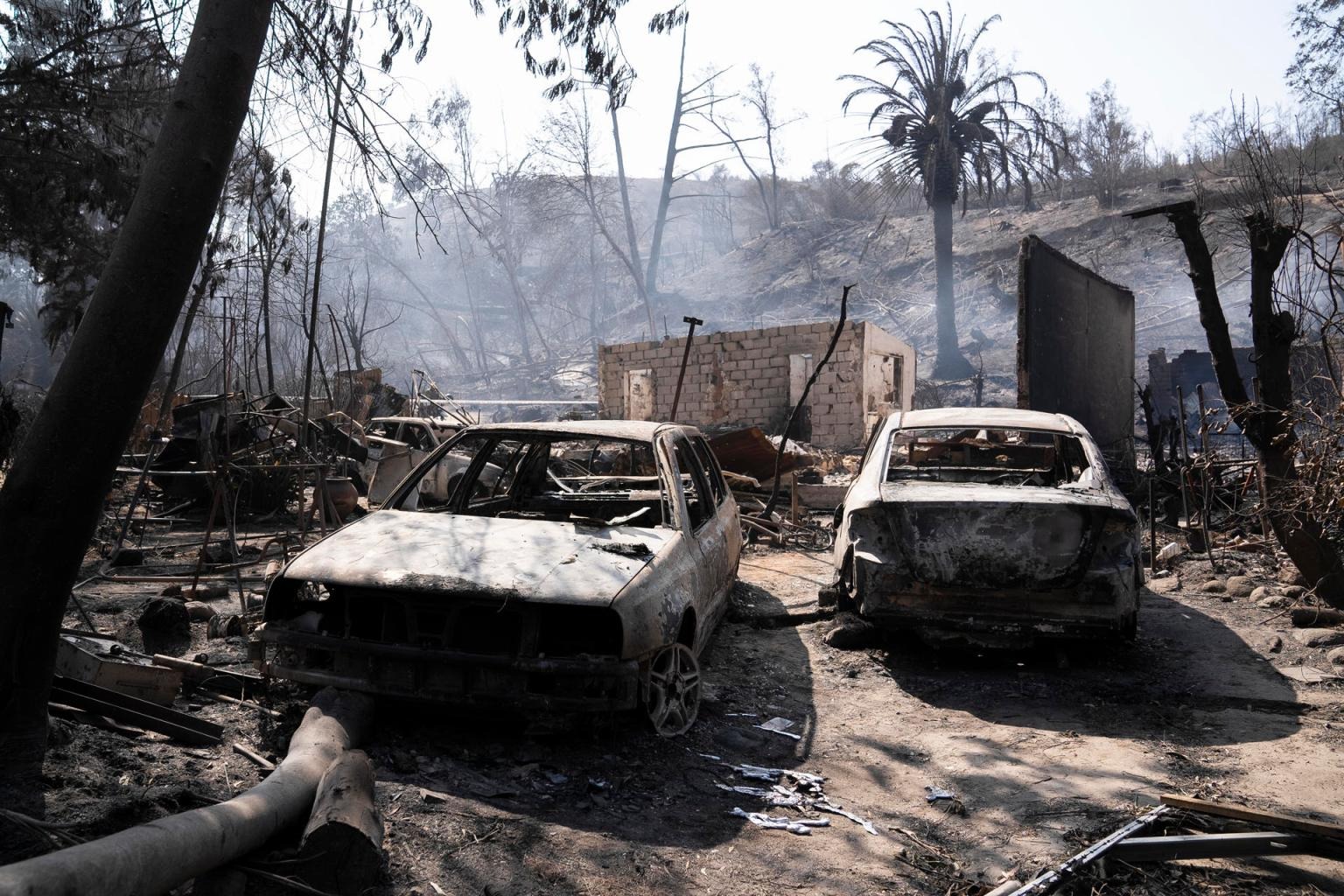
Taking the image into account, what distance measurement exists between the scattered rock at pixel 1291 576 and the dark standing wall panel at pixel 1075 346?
11.6ft

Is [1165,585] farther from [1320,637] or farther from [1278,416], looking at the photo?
[1320,637]

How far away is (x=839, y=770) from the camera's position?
13.0ft

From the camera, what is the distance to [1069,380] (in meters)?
11.5

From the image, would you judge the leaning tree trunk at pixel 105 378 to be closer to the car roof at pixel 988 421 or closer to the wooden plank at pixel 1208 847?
the wooden plank at pixel 1208 847

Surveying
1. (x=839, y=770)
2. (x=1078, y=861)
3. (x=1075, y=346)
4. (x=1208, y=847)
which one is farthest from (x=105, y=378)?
(x=1075, y=346)

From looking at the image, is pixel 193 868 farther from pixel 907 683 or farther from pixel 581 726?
pixel 907 683

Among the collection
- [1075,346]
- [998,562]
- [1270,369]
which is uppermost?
[1075,346]

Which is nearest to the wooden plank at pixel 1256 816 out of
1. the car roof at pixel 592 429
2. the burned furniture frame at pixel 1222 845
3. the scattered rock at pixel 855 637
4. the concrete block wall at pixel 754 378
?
the burned furniture frame at pixel 1222 845

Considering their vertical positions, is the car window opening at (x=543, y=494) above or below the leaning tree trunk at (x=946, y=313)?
below

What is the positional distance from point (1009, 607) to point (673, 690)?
6.98 feet

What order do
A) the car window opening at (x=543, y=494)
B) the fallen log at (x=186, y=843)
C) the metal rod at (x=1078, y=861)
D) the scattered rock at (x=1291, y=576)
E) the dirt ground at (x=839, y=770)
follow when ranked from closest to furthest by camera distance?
1. the fallen log at (x=186, y=843)
2. the metal rod at (x=1078, y=861)
3. the dirt ground at (x=839, y=770)
4. the car window opening at (x=543, y=494)
5. the scattered rock at (x=1291, y=576)

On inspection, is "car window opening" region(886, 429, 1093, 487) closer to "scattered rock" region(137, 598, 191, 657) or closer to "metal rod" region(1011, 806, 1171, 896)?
"metal rod" region(1011, 806, 1171, 896)

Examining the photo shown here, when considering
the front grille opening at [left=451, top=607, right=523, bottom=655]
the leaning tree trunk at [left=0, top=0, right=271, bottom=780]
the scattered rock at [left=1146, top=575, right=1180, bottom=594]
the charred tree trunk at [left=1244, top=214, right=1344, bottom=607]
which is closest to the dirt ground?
the front grille opening at [left=451, top=607, right=523, bottom=655]

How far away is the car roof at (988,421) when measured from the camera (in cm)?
627
